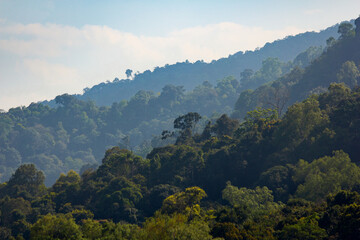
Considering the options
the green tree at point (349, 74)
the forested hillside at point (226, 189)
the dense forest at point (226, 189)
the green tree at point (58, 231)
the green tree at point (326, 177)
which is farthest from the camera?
the green tree at point (349, 74)

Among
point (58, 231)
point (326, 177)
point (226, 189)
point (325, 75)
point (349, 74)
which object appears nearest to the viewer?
point (58, 231)

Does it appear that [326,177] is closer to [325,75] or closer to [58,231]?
[58,231]

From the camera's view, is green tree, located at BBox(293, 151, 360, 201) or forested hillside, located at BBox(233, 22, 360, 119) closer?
green tree, located at BBox(293, 151, 360, 201)

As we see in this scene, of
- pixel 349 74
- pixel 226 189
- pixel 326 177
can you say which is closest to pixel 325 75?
pixel 349 74

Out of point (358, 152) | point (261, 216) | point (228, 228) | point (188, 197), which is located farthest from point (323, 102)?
point (228, 228)

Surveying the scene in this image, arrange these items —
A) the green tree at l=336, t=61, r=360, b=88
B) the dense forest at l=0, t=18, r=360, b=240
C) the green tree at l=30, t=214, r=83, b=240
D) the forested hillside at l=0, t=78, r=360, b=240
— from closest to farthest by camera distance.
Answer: the dense forest at l=0, t=18, r=360, b=240 → the forested hillside at l=0, t=78, r=360, b=240 → the green tree at l=30, t=214, r=83, b=240 → the green tree at l=336, t=61, r=360, b=88

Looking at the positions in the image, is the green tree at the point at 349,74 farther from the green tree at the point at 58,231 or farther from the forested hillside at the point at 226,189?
the green tree at the point at 58,231

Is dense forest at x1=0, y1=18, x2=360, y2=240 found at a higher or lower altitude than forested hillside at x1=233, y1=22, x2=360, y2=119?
lower

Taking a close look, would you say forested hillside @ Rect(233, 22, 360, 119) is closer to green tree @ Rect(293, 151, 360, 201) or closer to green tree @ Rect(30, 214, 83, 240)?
green tree @ Rect(293, 151, 360, 201)

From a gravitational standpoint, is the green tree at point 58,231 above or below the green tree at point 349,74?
below

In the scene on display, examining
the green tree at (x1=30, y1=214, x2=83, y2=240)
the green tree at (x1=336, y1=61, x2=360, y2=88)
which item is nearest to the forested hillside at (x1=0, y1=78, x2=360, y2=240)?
the green tree at (x1=30, y1=214, x2=83, y2=240)

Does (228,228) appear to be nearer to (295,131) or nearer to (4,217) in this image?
(295,131)

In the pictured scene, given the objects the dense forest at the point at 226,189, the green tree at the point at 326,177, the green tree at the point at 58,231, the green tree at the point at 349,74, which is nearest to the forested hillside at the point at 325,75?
the green tree at the point at 349,74

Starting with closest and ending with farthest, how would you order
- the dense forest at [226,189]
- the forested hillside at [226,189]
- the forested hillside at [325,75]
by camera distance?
the dense forest at [226,189]
the forested hillside at [226,189]
the forested hillside at [325,75]
